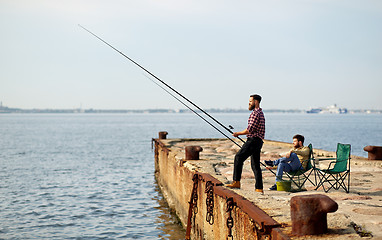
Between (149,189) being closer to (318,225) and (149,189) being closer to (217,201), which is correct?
(217,201)

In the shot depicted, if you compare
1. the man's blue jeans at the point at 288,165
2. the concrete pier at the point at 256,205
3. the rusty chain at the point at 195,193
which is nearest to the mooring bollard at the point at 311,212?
the concrete pier at the point at 256,205

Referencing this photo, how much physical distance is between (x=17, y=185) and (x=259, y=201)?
17852mm

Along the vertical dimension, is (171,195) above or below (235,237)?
below

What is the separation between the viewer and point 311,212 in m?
4.44

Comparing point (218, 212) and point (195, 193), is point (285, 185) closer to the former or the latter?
point (218, 212)

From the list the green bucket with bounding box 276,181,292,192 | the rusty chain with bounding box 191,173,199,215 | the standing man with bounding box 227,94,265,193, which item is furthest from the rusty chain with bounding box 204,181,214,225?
the green bucket with bounding box 276,181,292,192

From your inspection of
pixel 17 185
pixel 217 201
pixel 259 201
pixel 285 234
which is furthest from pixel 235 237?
pixel 17 185

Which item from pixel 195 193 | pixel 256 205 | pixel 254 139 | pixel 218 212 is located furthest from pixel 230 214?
pixel 195 193

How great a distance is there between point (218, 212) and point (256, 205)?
1.53 metres

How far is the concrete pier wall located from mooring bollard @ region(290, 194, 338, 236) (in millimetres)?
202

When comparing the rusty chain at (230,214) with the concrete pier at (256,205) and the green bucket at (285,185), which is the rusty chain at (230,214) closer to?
the concrete pier at (256,205)

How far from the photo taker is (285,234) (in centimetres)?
467

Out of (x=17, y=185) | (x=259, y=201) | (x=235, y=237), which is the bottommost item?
(x=17, y=185)

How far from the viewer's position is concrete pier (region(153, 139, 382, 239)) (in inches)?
198
